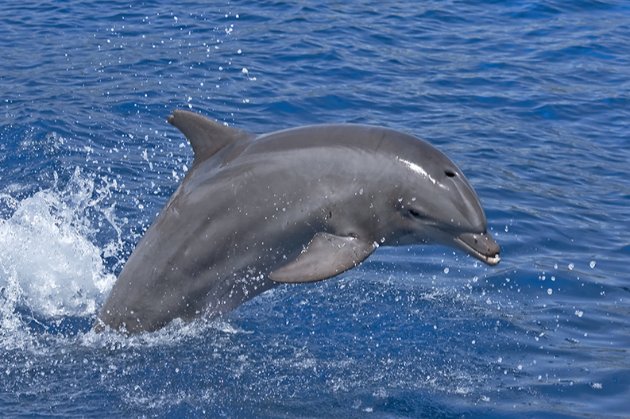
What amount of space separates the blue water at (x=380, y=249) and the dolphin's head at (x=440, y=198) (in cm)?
133

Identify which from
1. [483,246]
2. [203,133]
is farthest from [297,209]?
[483,246]

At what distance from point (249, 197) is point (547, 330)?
344 cm

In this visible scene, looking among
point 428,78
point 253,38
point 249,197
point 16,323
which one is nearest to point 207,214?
point 249,197

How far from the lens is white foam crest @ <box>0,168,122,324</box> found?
10.7m

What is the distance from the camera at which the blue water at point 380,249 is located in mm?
9250

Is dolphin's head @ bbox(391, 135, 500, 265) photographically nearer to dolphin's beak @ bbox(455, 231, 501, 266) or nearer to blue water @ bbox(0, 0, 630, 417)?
dolphin's beak @ bbox(455, 231, 501, 266)

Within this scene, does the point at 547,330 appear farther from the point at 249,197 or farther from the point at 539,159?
the point at 539,159

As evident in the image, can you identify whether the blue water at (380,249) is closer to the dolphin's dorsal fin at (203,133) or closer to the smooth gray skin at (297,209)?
the smooth gray skin at (297,209)

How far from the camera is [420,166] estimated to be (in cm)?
871

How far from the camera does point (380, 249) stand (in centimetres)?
1224

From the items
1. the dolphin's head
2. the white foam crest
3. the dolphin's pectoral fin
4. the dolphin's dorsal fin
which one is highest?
the dolphin's dorsal fin

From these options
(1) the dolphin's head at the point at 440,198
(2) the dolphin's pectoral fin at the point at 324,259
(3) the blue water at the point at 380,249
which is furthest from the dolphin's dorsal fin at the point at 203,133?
(3) the blue water at the point at 380,249

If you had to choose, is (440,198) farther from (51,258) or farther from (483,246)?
(51,258)

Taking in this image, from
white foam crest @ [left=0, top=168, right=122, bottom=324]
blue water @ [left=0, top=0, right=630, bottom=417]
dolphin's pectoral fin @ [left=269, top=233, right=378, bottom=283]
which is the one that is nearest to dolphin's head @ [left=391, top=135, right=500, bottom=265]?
dolphin's pectoral fin @ [left=269, top=233, right=378, bottom=283]
